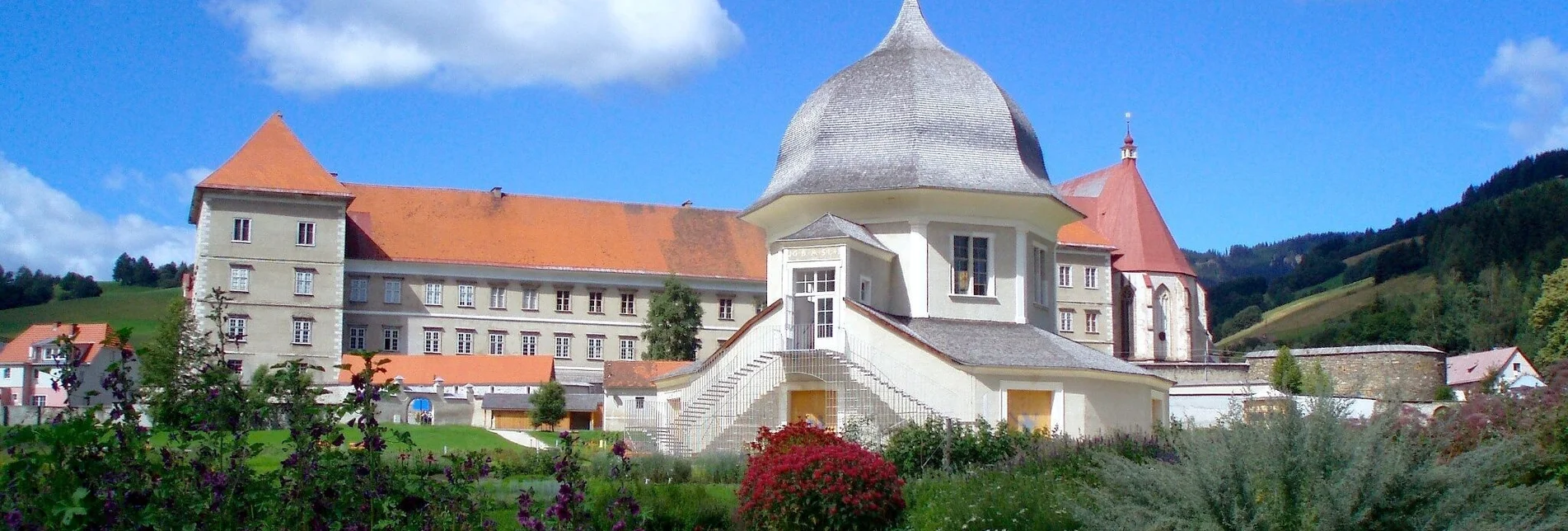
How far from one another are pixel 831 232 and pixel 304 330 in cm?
4130

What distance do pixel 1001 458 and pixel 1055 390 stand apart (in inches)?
238

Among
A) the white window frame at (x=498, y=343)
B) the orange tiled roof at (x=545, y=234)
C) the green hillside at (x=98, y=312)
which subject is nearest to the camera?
the orange tiled roof at (x=545, y=234)

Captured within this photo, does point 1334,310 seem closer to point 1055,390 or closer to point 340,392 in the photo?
point 340,392

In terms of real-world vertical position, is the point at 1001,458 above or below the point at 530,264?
below

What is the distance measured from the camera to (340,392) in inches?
2271

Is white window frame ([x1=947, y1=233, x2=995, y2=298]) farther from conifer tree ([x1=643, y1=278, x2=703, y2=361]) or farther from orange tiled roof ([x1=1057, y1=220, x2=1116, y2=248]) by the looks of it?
orange tiled roof ([x1=1057, y1=220, x2=1116, y2=248])

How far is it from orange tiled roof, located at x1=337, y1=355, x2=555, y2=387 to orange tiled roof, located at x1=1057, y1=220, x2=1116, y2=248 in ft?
88.3

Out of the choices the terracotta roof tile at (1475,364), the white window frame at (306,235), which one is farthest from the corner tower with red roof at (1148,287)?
the white window frame at (306,235)

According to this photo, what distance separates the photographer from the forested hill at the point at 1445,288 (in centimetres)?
8538

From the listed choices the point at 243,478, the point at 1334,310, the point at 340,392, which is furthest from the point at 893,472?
the point at 1334,310

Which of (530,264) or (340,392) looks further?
(530,264)

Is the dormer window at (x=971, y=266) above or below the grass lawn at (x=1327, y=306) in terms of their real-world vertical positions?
below

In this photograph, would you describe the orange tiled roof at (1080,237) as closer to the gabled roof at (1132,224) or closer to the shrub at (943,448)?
the gabled roof at (1132,224)

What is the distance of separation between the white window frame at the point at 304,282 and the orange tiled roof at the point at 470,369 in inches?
177
